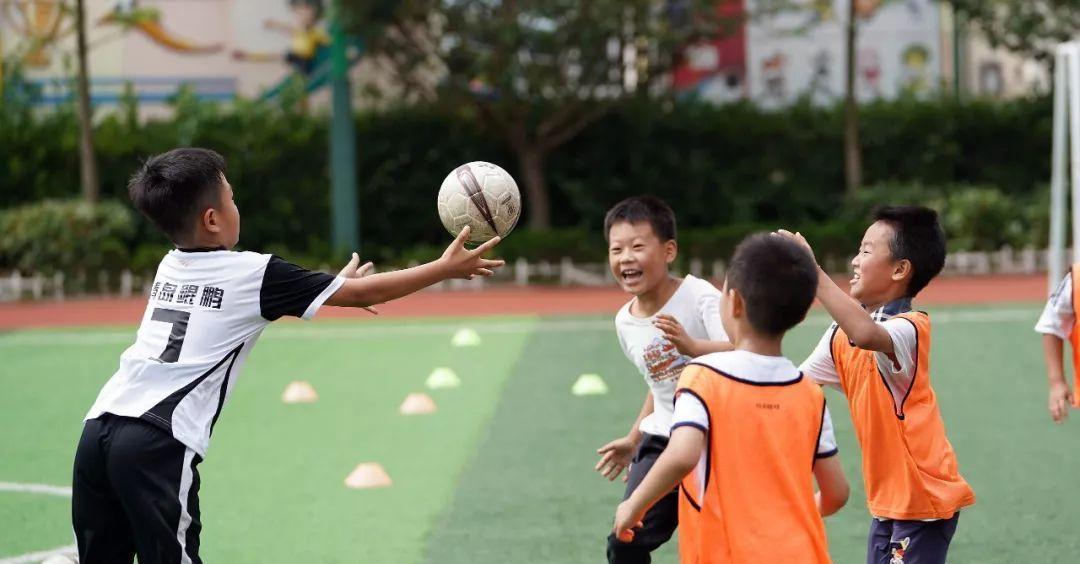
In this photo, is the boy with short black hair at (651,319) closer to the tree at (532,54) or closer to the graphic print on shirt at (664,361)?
the graphic print on shirt at (664,361)

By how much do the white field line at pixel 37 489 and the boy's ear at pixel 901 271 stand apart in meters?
4.82

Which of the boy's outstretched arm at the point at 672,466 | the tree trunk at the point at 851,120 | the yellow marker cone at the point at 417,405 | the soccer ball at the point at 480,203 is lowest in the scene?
the yellow marker cone at the point at 417,405

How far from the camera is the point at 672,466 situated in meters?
3.34

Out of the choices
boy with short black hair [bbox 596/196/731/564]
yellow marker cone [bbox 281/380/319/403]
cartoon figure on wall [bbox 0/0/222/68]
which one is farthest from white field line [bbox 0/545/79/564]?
cartoon figure on wall [bbox 0/0/222/68]

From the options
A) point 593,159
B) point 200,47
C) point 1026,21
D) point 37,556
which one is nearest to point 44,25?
point 200,47

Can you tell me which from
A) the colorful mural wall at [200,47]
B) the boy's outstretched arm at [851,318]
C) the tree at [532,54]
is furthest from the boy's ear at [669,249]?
the colorful mural wall at [200,47]

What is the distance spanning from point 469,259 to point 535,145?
63.1ft

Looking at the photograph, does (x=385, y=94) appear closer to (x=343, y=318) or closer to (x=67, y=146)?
(x=67, y=146)

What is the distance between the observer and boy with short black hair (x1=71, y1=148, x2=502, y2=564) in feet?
13.4

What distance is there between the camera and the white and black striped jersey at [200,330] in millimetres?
4152

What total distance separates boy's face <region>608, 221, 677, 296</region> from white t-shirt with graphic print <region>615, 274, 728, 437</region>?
13 centimetres

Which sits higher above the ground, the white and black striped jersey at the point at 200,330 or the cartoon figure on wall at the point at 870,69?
the cartoon figure on wall at the point at 870,69

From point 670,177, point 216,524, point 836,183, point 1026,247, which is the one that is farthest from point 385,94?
point 216,524

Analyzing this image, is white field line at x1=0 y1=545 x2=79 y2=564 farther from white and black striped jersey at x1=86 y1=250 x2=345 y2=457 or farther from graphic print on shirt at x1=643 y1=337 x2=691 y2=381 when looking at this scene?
graphic print on shirt at x1=643 y1=337 x2=691 y2=381
